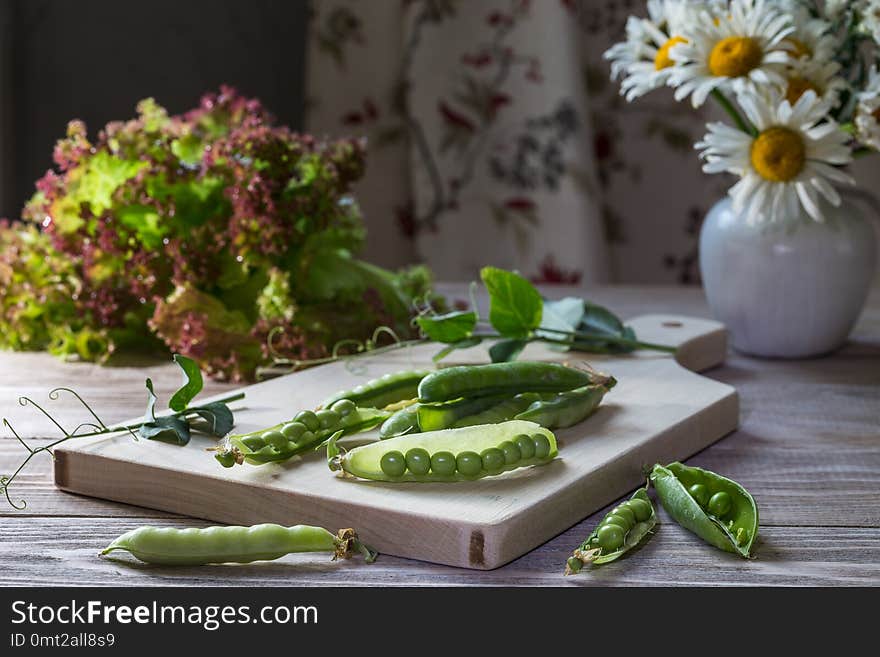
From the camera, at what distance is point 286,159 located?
142cm

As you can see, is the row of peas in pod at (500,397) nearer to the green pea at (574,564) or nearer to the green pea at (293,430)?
the green pea at (293,430)

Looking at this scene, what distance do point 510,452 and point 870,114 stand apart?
75 centimetres

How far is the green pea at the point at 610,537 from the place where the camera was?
2.74 feet

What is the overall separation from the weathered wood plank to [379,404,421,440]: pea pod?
17 cm

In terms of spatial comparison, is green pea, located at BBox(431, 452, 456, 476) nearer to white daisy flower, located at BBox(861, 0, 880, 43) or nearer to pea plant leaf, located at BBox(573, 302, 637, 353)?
pea plant leaf, located at BBox(573, 302, 637, 353)

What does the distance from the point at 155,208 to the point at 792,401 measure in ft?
2.67

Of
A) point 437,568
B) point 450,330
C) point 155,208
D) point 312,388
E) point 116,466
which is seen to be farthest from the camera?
point 155,208

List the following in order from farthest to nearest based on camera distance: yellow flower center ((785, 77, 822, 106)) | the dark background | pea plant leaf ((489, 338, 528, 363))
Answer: the dark background < yellow flower center ((785, 77, 822, 106)) < pea plant leaf ((489, 338, 528, 363))

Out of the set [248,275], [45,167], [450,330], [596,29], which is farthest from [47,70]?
[450,330]

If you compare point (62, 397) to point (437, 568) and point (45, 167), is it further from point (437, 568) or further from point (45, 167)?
point (45, 167)

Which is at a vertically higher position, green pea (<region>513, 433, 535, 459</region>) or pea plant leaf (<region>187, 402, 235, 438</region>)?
green pea (<region>513, 433, 535, 459</region>)

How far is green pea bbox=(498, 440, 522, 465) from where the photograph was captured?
35.9 inches

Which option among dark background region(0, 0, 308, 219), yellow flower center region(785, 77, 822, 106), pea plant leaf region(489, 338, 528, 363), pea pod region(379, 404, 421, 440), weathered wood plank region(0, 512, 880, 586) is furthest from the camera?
dark background region(0, 0, 308, 219)

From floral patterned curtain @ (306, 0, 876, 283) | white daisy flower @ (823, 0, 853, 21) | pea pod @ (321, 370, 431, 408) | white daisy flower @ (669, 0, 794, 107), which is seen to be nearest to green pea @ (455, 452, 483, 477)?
pea pod @ (321, 370, 431, 408)
